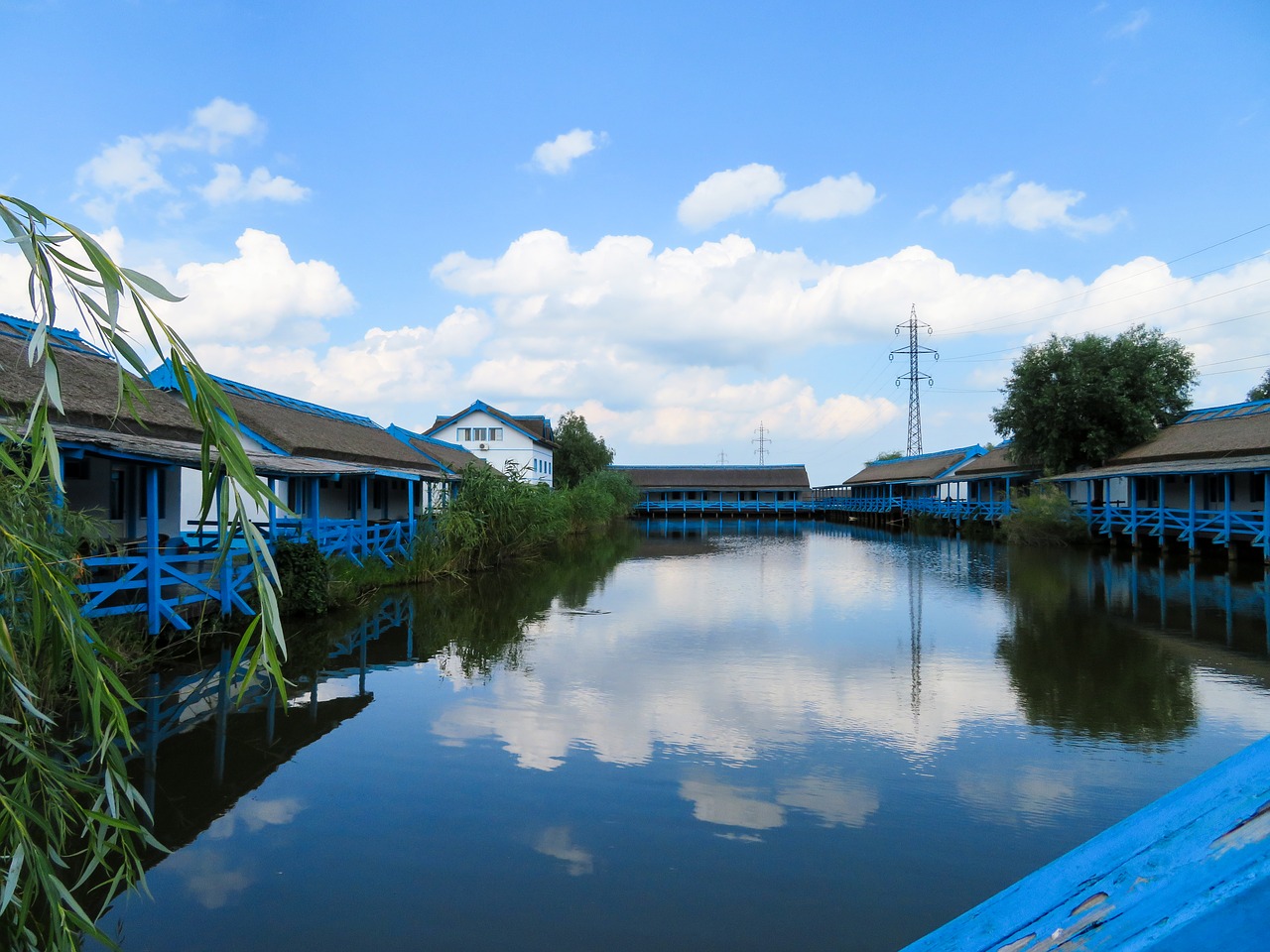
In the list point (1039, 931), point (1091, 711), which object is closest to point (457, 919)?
point (1039, 931)

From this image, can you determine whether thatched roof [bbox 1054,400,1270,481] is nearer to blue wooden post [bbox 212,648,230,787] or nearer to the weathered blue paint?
blue wooden post [bbox 212,648,230,787]

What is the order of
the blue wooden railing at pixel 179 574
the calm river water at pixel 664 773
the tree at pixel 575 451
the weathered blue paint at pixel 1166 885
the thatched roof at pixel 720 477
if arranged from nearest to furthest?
the weathered blue paint at pixel 1166 885 < the calm river water at pixel 664 773 < the blue wooden railing at pixel 179 574 < the tree at pixel 575 451 < the thatched roof at pixel 720 477

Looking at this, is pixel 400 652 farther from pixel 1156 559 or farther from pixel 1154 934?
pixel 1156 559

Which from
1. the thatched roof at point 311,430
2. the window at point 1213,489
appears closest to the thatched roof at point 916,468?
the window at point 1213,489

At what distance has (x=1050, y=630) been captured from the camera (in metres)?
12.0

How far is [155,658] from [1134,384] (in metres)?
34.2

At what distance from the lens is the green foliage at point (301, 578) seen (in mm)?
12406

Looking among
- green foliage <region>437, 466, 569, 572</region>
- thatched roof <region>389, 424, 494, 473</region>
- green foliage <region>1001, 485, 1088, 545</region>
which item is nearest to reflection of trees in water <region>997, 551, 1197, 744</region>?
green foliage <region>437, 466, 569, 572</region>

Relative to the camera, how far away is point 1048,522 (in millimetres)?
Answer: 28406

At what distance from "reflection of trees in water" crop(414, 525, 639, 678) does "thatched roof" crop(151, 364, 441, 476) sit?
3696mm

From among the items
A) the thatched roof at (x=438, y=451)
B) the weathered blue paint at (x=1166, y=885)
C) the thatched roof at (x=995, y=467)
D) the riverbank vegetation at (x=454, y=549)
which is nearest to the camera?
the weathered blue paint at (x=1166, y=885)

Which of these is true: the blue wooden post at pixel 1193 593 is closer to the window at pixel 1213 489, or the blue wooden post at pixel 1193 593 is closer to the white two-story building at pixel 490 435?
the window at pixel 1213 489

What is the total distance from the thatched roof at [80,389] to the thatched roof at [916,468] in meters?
40.0

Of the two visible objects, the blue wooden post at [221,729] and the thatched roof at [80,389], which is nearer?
the blue wooden post at [221,729]
